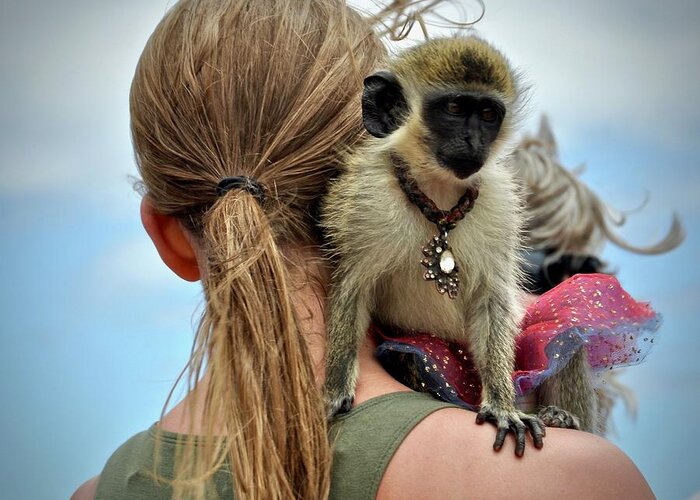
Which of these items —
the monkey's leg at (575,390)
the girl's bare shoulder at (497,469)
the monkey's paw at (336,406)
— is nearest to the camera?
the girl's bare shoulder at (497,469)

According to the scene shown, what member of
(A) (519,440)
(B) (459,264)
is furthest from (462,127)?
(A) (519,440)

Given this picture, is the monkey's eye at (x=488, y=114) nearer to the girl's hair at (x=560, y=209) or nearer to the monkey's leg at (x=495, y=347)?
the monkey's leg at (x=495, y=347)

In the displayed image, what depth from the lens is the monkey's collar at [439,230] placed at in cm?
160

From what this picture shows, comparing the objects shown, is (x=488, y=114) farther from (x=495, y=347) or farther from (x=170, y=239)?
(x=170, y=239)

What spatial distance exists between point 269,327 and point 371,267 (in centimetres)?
36

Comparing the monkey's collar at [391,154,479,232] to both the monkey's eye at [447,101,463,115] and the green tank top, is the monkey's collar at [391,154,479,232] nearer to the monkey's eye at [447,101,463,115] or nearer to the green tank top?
the monkey's eye at [447,101,463,115]

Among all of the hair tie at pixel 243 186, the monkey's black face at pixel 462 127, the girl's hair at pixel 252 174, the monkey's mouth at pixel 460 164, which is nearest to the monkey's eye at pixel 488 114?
the monkey's black face at pixel 462 127

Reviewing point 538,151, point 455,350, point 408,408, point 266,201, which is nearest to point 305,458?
point 408,408

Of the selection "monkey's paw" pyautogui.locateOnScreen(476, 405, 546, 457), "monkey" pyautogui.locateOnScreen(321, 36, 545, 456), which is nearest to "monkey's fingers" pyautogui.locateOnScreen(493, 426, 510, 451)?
"monkey's paw" pyautogui.locateOnScreen(476, 405, 546, 457)

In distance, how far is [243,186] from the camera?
1.43m

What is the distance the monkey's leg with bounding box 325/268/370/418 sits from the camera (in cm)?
148

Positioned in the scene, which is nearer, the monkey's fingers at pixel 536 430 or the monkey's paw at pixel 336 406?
the monkey's fingers at pixel 536 430

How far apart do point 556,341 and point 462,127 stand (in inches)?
19.0

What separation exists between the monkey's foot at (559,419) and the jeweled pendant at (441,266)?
0.34 metres
